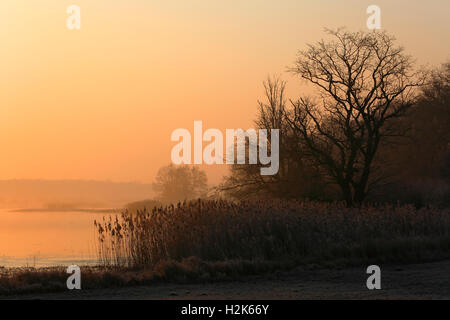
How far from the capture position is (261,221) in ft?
64.2

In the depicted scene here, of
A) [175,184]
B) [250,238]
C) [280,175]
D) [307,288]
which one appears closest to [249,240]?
[250,238]

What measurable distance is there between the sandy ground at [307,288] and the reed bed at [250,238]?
1793 mm

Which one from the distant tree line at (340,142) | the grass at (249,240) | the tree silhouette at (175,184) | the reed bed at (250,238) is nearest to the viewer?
the grass at (249,240)

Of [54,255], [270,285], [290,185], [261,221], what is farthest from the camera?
[290,185]

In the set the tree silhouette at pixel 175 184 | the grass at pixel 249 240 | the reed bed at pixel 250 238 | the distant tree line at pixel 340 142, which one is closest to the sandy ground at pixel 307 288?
the grass at pixel 249 240

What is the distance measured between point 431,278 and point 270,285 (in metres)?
3.75

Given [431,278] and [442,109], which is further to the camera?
[442,109]

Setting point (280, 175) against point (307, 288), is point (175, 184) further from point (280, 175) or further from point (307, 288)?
point (307, 288)

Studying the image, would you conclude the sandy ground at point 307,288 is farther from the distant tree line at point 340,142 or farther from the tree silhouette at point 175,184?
the tree silhouette at point 175,184

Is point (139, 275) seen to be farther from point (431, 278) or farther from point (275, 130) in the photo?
point (275, 130)

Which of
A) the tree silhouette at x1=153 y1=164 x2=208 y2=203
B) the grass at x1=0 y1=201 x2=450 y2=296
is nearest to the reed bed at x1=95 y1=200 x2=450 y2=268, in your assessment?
the grass at x1=0 y1=201 x2=450 y2=296

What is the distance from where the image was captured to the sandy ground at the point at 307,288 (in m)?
12.5

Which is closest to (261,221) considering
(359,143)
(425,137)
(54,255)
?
(54,255)
